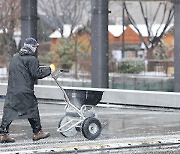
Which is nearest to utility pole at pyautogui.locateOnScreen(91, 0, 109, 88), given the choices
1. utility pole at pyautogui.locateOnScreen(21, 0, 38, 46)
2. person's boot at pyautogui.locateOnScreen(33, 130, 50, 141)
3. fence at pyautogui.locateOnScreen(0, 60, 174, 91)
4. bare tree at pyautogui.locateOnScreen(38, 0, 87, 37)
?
utility pole at pyautogui.locateOnScreen(21, 0, 38, 46)

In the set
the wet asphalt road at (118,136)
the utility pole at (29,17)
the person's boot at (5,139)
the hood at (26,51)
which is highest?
the utility pole at (29,17)

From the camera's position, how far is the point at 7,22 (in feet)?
117

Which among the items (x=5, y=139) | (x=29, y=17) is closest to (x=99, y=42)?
(x=29, y=17)

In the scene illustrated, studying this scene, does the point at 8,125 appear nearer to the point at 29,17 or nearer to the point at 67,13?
the point at 29,17

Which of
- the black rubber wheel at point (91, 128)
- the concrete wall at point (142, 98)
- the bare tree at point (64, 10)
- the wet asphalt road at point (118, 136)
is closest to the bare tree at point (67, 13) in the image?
the bare tree at point (64, 10)

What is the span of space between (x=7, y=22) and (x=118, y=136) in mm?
24504

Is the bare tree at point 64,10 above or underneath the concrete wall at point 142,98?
above

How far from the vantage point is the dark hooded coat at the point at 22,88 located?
1103 centimetres

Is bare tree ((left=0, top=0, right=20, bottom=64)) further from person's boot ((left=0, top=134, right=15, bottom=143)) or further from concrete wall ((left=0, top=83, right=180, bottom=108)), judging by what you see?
person's boot ((left=0, top=134, right=15, bottom=143))

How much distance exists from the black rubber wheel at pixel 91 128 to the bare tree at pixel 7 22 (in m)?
22.3

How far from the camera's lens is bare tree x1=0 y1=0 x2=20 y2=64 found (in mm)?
34250

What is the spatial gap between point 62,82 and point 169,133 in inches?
703

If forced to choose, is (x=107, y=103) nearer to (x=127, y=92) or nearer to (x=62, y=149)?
(x=127, y=92)

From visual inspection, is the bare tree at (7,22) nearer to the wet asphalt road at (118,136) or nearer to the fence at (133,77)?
the fence at (133,77)
